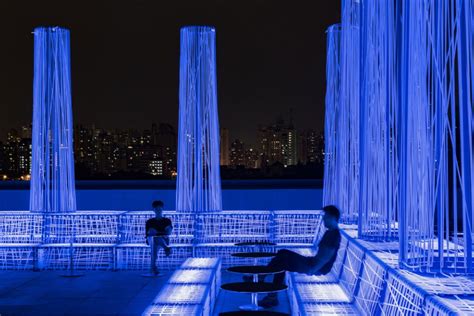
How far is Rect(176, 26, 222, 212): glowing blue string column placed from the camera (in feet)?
31.3

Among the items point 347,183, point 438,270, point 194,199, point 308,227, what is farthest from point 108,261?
point 438,270

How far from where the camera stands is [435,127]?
4.04 metres

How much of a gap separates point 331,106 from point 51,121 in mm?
3702

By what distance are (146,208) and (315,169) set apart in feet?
16.5

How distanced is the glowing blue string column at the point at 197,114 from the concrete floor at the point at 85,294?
48.7 inches

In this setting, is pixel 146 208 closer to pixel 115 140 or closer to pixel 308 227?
pixel 308 227

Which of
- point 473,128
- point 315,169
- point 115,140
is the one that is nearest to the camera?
point 473,128

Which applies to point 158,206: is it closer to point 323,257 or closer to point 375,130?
point 323,257

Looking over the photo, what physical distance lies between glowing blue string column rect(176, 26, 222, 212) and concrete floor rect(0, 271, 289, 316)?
124cm

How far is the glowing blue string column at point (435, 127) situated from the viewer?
144 inches

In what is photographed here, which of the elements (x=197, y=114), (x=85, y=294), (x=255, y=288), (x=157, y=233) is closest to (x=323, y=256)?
(x=255, y=288)

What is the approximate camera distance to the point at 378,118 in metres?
6.11

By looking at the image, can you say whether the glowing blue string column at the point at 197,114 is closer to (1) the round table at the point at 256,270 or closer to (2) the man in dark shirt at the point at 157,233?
(2) the man in dark shirt at the point at 157,233

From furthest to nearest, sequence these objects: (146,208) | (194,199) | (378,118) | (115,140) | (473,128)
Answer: (115,140)
(146,208)
(194,199)
(378,118)
(473,128)
